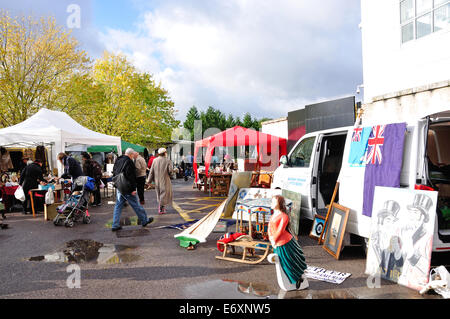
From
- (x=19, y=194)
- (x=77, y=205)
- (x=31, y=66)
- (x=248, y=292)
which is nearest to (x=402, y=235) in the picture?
(x=248, y=292)

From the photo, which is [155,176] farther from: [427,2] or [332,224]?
[427,2]

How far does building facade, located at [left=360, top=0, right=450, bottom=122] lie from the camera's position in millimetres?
9336

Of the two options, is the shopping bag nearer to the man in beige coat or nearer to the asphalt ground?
the asphalt ground

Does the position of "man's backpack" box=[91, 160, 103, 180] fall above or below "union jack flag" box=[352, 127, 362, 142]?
below

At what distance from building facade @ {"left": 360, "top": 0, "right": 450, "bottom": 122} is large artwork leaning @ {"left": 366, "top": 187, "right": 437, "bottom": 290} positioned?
4.93 m

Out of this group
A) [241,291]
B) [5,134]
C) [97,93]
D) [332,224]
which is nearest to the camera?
[241,291]

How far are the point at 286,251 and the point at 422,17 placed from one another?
9365 mm

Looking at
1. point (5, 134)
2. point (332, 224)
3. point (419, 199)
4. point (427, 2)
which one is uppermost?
point (427, 2)

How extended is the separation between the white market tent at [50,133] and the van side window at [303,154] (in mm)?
8200

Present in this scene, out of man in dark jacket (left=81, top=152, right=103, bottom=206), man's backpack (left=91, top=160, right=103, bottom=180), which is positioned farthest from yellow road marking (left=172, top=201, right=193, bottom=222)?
man's backpack (left=91, top=160, right=103, bottom=180)

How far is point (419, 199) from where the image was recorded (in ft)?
13.6
